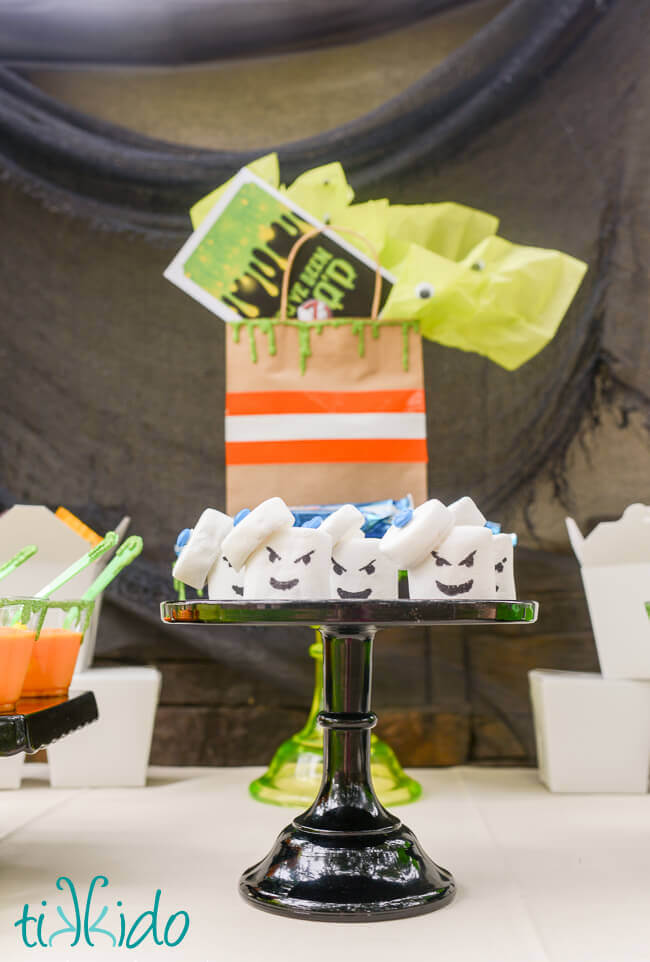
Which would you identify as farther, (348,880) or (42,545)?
(42,545)

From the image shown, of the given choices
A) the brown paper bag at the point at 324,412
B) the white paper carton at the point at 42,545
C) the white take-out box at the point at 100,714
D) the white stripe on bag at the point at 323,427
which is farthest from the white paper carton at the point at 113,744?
the white stripe on bag at the point at 323,427

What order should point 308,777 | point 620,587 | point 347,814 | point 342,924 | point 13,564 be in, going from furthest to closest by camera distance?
point 620,587 < point 308,777 < point 13,564 < point 347,814 < point 342,924

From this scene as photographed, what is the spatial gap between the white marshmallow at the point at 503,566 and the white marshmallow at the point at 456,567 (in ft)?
0.34

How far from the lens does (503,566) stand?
130 centimetres

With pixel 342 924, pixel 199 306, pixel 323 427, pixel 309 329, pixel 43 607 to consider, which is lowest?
pixel 342 924

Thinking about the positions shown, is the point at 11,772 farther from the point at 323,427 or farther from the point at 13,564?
the point at 323,427

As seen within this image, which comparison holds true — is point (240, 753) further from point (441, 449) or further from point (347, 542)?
point (347, 542)

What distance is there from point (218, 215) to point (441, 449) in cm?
74

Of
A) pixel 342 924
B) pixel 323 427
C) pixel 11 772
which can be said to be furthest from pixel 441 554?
pixel 11 772

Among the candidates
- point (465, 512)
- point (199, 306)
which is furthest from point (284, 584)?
point (199, 306)

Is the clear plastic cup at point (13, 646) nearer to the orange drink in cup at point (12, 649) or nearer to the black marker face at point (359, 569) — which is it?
the orange drink in cup at point (12, 649)

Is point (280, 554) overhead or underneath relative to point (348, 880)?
overhead

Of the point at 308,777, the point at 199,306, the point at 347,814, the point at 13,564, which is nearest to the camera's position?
the point at 347,814

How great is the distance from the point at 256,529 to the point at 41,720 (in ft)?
1.24
